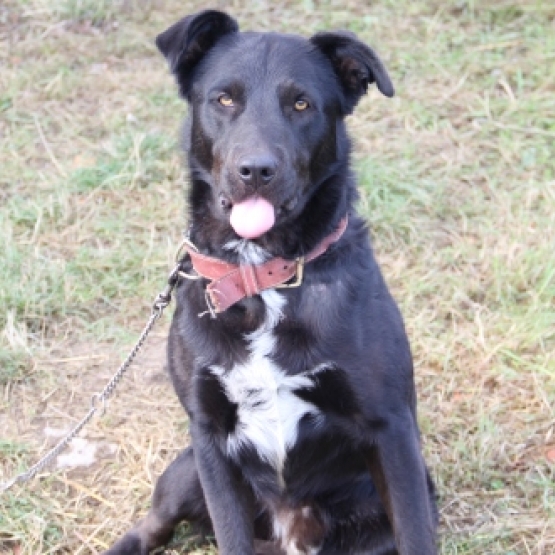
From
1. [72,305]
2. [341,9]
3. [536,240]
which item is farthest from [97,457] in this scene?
[341,9]

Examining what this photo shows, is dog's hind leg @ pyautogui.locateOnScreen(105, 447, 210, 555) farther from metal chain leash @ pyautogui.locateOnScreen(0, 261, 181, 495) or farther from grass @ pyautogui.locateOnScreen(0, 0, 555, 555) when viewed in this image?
metal chain leash @ pyautogui.locateOnScreen(0, 261, 181, 495)

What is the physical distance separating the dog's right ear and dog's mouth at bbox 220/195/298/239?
44 centimetres

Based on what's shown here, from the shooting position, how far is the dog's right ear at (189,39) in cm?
273

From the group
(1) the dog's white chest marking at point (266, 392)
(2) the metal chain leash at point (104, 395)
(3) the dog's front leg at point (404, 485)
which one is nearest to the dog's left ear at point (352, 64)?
(1) the dog's white chest marking at point (266, 392)

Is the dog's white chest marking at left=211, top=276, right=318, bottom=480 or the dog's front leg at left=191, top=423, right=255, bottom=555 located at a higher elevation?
the dog's white chest marking at left=211, top=276, right=318, bottom=480

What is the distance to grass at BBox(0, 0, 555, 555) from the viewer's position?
3.52 meters

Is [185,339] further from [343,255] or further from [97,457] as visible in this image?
[97,457]

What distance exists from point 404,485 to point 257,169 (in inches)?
36.3

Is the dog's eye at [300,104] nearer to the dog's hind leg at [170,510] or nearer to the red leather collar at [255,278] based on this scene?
the red leather collar at [255,278]

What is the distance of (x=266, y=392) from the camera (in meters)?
2.73

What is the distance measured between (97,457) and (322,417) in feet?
4.09

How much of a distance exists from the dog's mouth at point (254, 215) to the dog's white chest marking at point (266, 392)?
231mm

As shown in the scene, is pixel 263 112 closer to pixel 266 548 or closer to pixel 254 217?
pixel 254 217

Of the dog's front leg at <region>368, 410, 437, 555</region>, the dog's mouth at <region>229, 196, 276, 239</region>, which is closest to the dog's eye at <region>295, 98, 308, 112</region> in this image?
the dog's mouth at <region>229, 196, 276, 239</region>
